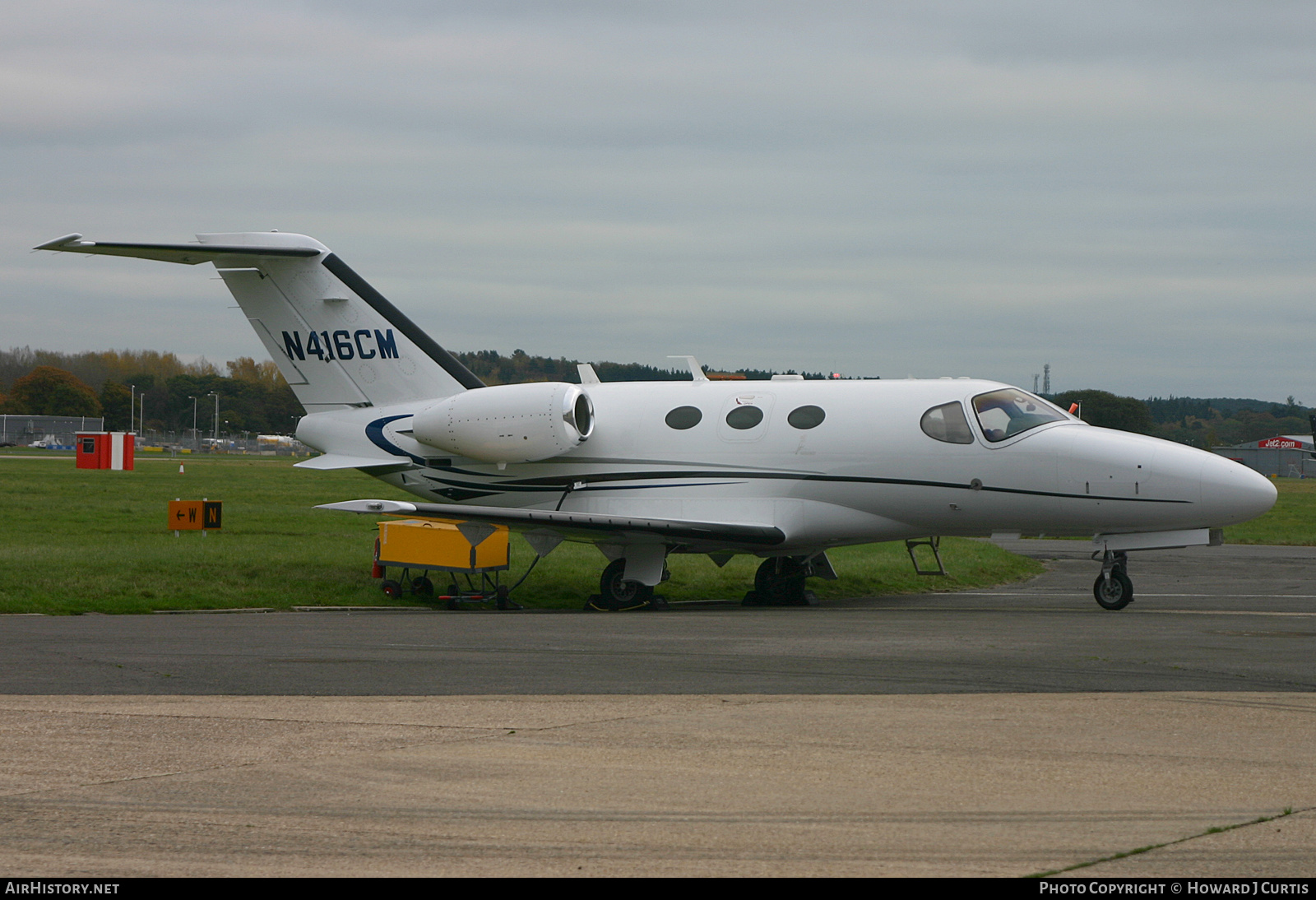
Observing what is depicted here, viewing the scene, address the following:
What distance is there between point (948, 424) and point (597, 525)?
4.68m

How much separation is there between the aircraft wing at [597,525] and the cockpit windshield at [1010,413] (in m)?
3.00

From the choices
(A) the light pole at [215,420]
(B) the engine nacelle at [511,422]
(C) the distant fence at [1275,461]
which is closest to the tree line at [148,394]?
(A) the light pole at [215,420]

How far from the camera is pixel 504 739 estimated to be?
7.27 meters

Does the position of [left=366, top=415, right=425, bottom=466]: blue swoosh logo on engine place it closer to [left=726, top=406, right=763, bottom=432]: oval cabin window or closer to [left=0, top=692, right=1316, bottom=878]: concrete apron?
[left=726, top=406, right=763, bottom=432]: oval cabin window

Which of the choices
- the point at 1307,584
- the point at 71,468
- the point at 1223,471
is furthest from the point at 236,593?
the point at 71,468

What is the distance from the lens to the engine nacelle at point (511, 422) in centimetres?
1750

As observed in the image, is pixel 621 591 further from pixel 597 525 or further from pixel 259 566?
pixel 259 566

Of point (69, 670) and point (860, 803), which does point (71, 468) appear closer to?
point (69, 670)

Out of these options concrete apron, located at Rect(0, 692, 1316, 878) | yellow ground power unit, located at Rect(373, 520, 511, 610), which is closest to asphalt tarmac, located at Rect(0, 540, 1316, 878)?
concrete apron, located at Rect(0, 692, 1316, 878)

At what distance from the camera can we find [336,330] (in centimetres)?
1912

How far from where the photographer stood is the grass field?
54.2 feet

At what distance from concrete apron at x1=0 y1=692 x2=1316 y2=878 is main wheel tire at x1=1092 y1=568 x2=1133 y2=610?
718 centimetres

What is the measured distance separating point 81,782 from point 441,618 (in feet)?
29.2
